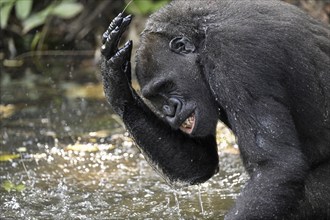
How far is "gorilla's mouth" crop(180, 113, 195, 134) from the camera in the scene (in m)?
4.95

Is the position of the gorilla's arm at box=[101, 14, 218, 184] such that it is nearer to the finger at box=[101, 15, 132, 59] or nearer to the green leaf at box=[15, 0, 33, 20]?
the finger at box=[101, 15, 132, 59]

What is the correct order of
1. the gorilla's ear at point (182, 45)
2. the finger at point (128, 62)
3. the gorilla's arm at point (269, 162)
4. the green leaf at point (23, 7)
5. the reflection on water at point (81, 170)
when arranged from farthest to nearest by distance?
the green leaf at point (23, 7)
the reflection on water at point (81, 170)
the finger at point (128, 62)
the gorilla's ear at point (182, 45)
the gorilla's arm at point (269, 162)

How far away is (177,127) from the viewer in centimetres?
500

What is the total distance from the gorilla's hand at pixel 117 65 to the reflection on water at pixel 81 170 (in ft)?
2.57

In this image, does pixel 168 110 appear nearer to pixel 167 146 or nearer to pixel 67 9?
pixel 167 146

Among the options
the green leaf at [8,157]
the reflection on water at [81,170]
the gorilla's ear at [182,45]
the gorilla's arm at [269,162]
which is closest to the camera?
the gorilla's arm at [269,162]

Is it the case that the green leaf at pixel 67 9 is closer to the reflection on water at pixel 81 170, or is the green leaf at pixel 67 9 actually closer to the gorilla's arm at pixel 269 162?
the reflection on water at pixel 81 170

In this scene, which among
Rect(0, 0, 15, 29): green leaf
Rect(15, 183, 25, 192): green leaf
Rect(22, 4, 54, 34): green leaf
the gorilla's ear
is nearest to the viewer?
the gorilla's ear

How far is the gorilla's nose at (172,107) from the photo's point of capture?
16.2 ft

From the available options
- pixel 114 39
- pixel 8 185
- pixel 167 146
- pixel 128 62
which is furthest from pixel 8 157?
pixel 114 39

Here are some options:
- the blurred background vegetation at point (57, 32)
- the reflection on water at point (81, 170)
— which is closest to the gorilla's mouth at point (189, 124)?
the reflection on water at point (81, 170)

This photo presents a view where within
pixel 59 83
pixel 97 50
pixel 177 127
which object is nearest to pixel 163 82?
pixel 177 127

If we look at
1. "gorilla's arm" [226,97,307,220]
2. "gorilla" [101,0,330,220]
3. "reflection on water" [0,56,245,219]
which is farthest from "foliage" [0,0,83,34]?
"gorilla's arm" [226,97,307,220]

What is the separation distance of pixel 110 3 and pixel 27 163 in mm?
4989
